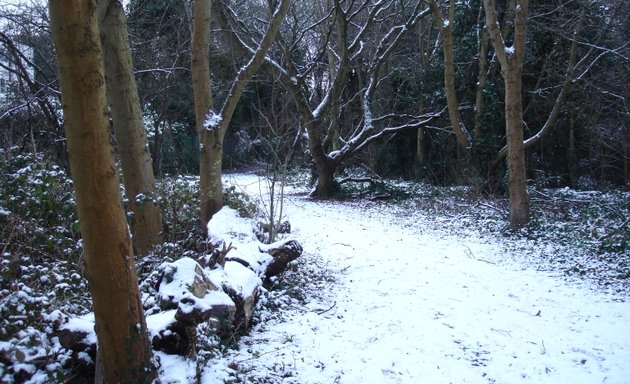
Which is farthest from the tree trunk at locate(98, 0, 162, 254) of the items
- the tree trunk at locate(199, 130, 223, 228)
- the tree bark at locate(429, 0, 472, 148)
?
the tree bark at locate(429, 0, 472, 148)

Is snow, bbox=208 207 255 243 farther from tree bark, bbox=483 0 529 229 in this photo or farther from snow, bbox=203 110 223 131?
tree bark, bbox=483 0 529 229

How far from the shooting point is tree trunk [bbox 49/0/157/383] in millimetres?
2328

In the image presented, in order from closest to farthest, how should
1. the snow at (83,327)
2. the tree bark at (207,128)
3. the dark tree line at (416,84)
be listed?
the snow at (83,327)
the tree bark at (207,128)
the dark tree line at (416,84)

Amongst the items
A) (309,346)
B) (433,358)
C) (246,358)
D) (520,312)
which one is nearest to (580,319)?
(520,312)

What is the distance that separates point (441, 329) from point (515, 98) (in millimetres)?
5747

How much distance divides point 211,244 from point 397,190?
1019cm

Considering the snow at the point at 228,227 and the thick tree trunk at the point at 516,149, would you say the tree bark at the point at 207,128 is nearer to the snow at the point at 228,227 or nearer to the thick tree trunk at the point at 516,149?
the snow at the point at 228,227

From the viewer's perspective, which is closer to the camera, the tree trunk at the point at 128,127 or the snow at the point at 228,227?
the tree trunk at the point at 128,127

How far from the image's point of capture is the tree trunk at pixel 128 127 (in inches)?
214

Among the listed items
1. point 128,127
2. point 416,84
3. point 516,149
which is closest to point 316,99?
point 416,84

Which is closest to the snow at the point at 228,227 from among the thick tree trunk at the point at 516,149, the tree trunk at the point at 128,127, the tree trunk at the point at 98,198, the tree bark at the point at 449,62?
the tree trunk at the point at 128,127

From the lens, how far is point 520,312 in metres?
5.26

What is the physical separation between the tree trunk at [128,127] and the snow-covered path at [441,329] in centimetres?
213

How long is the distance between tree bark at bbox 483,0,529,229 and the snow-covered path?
171cm
